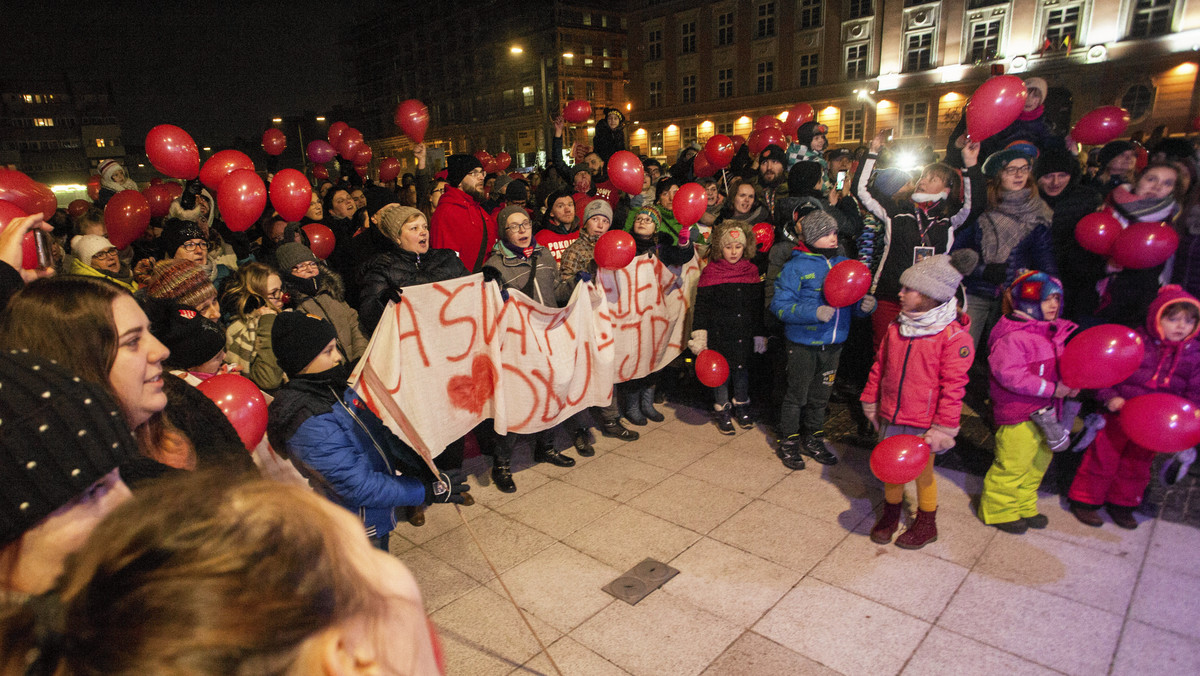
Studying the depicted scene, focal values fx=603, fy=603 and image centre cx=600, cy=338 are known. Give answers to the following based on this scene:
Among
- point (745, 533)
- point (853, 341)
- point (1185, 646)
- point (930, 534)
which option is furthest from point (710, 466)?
point (1185, 646)

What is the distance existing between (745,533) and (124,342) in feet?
10.8

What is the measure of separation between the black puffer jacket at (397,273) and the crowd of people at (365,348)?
A: 0.02 meters

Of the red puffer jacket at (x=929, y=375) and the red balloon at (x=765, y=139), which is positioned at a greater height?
the red balloon at (x=765, y=139)

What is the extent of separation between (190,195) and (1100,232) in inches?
320

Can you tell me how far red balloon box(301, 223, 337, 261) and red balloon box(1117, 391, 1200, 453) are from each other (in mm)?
6315

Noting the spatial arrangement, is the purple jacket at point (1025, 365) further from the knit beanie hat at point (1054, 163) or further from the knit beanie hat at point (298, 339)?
the knit beanie hat at point (298, 339)

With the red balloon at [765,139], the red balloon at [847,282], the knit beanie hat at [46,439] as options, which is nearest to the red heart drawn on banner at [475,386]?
the red balloon at [847,282]

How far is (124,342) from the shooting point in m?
1.63

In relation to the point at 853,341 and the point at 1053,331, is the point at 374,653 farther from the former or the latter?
the point at 853,341

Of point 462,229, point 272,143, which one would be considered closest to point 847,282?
point 462,229

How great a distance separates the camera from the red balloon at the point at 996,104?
4.61 m

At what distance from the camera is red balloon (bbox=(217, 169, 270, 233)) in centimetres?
522

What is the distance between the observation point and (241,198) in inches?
206

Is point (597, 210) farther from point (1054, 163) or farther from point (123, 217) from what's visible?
point (123, 217)
